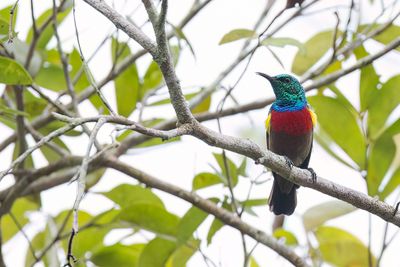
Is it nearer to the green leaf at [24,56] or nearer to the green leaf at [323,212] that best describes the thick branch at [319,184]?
the green leaf at [323,212]

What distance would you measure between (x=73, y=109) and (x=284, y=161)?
138 cm

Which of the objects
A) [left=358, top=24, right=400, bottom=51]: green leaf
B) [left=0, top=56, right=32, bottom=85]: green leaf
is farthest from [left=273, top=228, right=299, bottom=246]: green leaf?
[left=0, top=56, right=32, bottom=85]: green leaf

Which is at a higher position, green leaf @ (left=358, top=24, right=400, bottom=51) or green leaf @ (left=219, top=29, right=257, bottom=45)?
green leaf @ (left=358, top=24, right=400, bottom=51)

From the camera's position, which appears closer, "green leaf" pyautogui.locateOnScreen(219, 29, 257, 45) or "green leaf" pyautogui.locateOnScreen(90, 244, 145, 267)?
"green leaf" pyautogui.locateOnScreen(219, 29, 257, 45)

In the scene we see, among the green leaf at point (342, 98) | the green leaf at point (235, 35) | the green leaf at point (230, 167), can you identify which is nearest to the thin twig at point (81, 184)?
the green leaf at point (235, 35)

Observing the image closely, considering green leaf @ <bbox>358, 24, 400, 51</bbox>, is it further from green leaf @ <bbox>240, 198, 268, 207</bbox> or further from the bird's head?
green leaf @ <bbox>240, 198, 268, 207</bbox>

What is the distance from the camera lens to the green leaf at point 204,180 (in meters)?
3.83

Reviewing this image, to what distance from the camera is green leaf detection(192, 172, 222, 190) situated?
3.83 meters

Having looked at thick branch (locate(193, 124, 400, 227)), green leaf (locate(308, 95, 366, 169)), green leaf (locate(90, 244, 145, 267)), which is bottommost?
thick branch (locate(193, 124, 400, 227))

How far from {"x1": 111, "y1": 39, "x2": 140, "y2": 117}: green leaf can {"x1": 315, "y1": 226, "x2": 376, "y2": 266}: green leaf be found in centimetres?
129

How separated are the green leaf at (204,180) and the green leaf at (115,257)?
0.49m

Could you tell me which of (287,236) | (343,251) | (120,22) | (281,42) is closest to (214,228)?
(287,236)

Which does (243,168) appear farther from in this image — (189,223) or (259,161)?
(259,161)

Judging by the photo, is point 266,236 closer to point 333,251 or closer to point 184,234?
point 184,234
